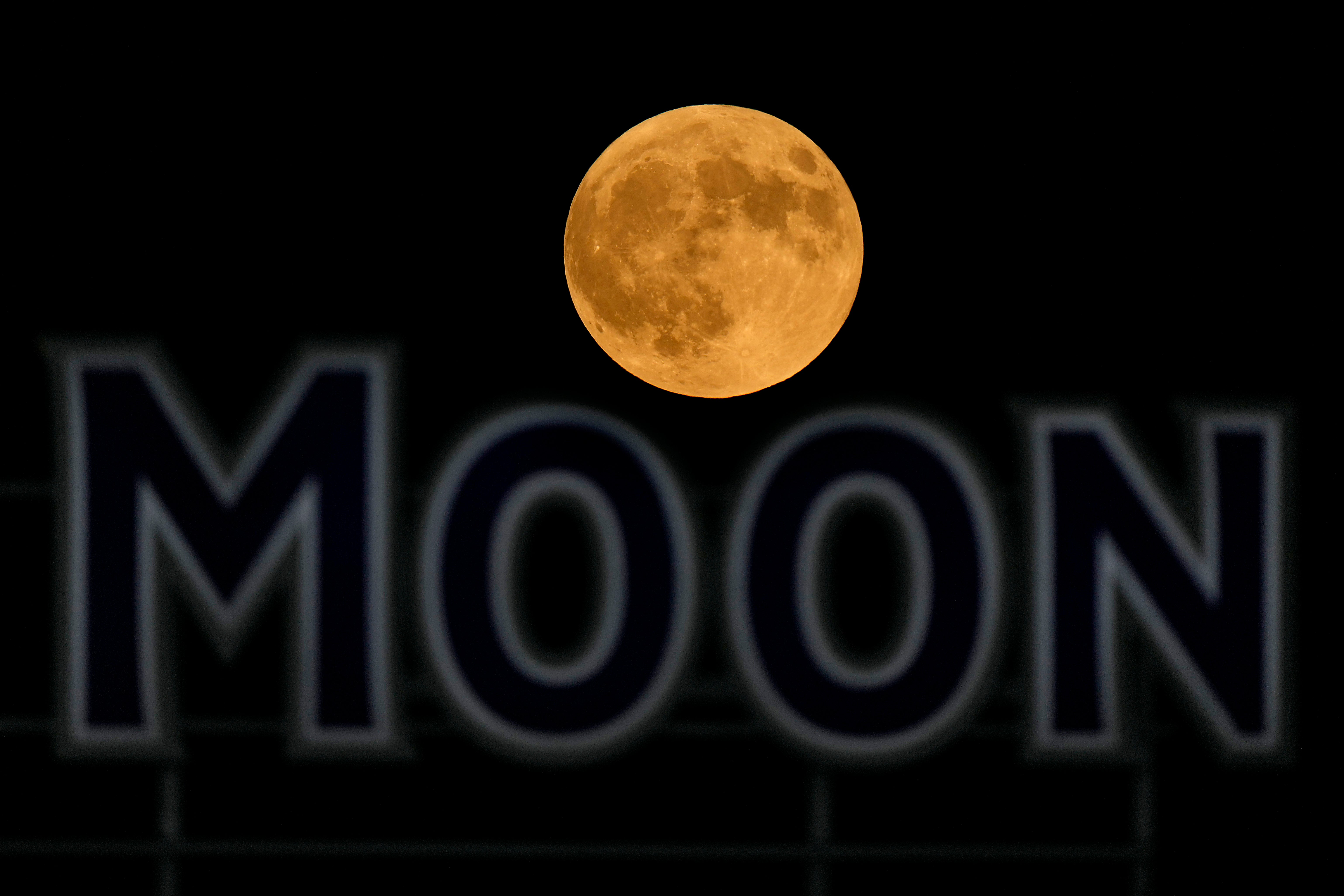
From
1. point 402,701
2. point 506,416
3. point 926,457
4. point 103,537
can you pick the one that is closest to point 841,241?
point 926,457

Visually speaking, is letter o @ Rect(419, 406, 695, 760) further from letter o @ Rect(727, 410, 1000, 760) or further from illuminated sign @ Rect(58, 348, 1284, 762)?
letter o @ Rect(727, 410, 1000, 760)

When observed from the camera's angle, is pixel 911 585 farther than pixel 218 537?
No

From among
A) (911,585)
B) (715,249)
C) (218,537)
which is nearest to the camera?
(715,249)

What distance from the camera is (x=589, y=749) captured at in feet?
16.1

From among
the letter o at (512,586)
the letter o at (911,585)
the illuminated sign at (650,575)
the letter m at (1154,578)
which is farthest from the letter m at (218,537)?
the letter m at (1154,578)

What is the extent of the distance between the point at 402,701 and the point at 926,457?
7.73 ft

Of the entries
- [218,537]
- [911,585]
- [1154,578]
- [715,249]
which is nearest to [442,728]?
[218,537]

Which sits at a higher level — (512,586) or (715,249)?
(715,249)

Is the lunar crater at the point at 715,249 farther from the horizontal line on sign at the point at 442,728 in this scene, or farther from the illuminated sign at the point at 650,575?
the horizontal line on sign at the point at 442,728

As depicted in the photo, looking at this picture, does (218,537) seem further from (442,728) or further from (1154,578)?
(1154,578)

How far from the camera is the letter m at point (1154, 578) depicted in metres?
4.89

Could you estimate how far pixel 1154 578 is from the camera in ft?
16.3

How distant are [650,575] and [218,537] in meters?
1.80

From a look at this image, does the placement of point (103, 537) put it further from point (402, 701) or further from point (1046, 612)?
point (1046, 612)
